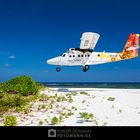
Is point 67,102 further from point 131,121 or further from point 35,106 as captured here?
point 131,121

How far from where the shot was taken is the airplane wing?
21812 millimetres

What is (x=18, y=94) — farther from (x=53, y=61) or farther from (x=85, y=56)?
(x=85, y=56)

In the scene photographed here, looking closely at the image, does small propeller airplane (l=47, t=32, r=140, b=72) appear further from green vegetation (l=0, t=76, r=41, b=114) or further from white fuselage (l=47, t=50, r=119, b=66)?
green vegetation (l=0, t=76, r=41, b=114)

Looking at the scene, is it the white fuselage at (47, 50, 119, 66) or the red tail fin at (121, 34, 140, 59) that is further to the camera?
the red tail fin at (121, 34, 140, 59)

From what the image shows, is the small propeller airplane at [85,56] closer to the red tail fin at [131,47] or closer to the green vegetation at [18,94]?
the red tail fin at [131,47]

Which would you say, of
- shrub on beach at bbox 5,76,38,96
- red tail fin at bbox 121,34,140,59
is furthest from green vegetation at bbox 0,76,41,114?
red tail fin at bbox 121,34,140,59

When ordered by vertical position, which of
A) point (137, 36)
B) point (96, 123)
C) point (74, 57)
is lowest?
point (96, 123)

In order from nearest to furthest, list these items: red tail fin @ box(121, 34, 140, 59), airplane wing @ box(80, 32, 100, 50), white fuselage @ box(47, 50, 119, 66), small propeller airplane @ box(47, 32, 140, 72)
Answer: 1. airplane wing @ box(80, 32, 100, 50)
2. small propeller airplane @ box(47, 32, 140, 72)
3. white fuselage @ box(47, 50, 119, 66)
4. red tail fin @ box(121, 34, 140, 59)

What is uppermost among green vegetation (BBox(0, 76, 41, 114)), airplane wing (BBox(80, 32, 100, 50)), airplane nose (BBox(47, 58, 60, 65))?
airplane wing (BBox(80, 32, 100, 50))

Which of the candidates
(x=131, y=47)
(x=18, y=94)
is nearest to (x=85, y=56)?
(x=131, y=47)
